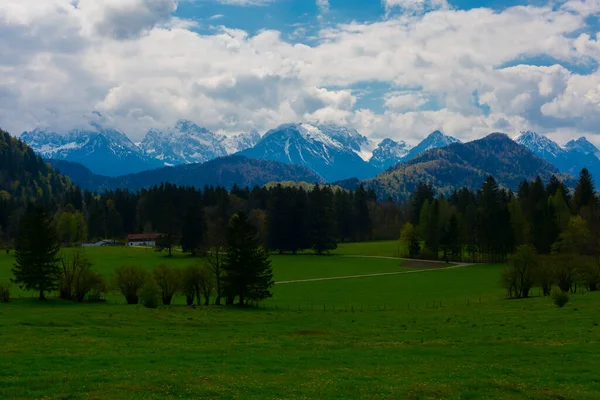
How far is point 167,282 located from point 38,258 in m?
15.8

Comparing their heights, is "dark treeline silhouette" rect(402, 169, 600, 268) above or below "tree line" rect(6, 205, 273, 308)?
above

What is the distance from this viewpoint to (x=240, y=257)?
66.8m

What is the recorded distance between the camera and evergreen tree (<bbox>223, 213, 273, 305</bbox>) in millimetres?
65500

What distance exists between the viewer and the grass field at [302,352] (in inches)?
877

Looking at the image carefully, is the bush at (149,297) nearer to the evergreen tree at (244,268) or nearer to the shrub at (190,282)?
the shrub at (190,282)

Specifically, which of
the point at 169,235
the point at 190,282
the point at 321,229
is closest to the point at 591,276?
the point at 190,282


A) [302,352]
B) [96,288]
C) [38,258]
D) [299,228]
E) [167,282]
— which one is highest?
[299,228]

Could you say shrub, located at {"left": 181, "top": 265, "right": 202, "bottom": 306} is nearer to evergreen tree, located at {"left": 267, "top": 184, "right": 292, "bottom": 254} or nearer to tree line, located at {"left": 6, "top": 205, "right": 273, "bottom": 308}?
tree line, located at {"left": 6, "top": 205, "right": 273, "bottom": 308}

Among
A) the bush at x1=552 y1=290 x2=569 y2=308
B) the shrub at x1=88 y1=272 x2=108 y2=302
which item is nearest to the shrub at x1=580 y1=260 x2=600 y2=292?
the bush at x1=552 y1=290 x2=569 y2=308

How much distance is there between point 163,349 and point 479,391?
18.1m

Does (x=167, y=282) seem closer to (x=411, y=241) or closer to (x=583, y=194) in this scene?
(x=411, y=241)

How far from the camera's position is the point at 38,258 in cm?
6531

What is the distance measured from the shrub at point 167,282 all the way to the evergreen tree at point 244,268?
19.9 ft

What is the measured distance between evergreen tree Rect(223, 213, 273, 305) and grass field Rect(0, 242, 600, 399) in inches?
148
